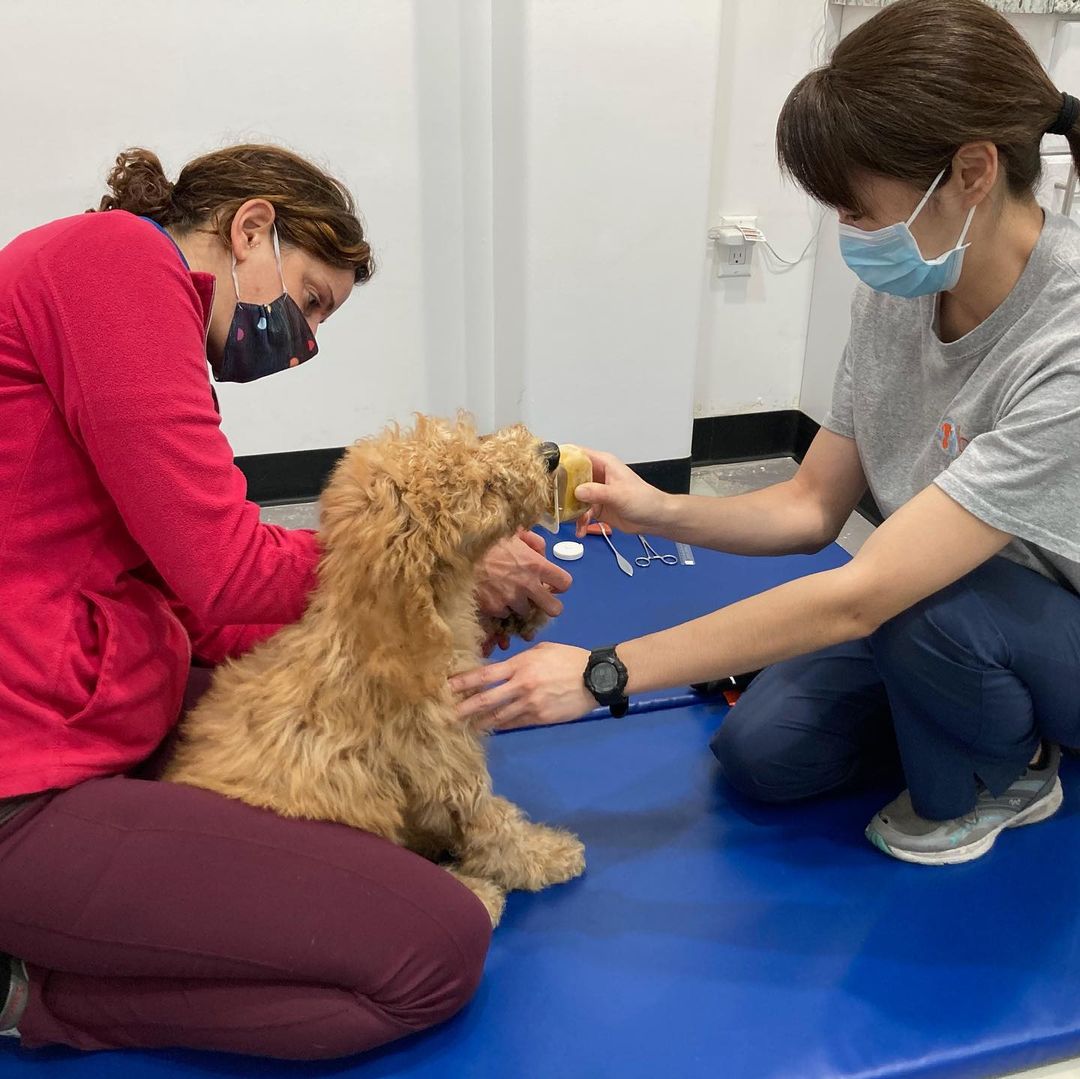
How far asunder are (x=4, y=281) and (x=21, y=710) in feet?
1.57

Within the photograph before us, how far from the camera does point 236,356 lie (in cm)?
133

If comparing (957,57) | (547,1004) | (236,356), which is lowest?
(547,1004)

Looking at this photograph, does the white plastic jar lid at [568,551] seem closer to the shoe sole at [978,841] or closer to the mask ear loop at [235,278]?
the shoe sole at [978,841]

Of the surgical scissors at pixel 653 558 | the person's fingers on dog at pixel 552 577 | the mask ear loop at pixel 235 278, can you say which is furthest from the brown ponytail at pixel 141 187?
the surgical scissors at pixel 653 558

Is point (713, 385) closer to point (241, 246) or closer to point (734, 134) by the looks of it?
point (734, 134)

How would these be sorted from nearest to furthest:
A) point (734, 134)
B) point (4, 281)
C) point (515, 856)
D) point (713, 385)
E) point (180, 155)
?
point (4, 281)
point (515, 856)
point (180, 155)
point (734, 134)
point (713, 385)

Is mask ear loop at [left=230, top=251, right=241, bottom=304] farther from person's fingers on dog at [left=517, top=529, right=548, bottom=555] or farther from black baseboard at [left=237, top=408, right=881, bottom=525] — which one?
black baseboard at [left=237, top=408, right=881, bottom=525]

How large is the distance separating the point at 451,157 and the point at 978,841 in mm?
2175

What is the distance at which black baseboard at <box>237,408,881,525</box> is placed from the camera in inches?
118

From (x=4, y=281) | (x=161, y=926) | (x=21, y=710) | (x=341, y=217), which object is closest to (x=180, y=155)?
(x=341, y=217)

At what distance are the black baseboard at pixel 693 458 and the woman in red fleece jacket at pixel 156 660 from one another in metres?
1.51

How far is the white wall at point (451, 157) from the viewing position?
2447 mm

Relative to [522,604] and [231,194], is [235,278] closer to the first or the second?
[231,194]

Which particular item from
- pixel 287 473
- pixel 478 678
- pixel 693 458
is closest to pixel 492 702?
pixel 478 678
